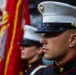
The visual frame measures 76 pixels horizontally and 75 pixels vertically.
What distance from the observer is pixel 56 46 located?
2.42 m

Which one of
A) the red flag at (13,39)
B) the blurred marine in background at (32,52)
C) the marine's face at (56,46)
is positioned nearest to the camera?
the marine's face at (56,46)

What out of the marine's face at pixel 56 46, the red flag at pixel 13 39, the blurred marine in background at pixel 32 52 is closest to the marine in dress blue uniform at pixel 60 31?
the marine's face at pixel 56 46

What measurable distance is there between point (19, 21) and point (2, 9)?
0.95 feet

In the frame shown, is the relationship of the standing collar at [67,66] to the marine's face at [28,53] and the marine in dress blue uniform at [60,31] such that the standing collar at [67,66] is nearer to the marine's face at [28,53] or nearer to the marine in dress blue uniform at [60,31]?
the marine in dress blue uniform at [60,31]

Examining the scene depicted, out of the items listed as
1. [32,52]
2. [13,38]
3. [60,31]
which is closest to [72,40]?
[60,31]

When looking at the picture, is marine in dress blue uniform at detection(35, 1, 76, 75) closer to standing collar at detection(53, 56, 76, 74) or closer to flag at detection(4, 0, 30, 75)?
standing collar at detection(53, 56, 76, 74)

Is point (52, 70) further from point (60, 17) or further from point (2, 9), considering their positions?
point (2, 9)

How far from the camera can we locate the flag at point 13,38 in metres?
3.75

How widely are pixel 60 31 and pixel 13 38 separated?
1.38 meters

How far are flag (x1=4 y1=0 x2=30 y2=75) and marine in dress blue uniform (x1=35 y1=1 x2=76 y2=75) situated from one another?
122cm

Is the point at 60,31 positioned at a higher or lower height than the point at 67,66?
higher

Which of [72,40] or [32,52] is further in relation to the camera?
[32,52]

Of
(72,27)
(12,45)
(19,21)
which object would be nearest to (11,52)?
(12,45)

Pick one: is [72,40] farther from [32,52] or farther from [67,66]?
[32,52]
